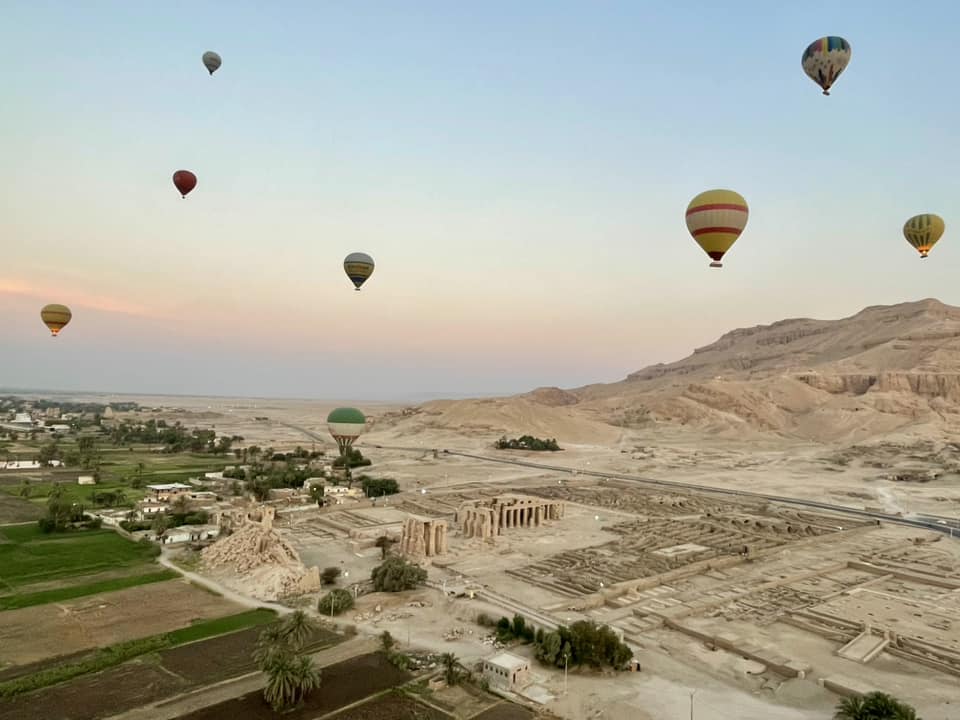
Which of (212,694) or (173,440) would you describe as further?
(173,440)

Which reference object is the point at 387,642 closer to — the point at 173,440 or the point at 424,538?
the point at 424,538

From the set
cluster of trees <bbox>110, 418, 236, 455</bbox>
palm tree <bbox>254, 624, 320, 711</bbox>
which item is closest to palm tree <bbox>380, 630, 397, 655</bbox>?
palm tree <bbox>254, 624, 320, 711</bbox>

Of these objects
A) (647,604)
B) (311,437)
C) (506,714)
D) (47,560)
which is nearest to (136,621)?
(47,560)

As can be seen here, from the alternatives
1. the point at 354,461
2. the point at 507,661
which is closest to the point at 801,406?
the point at 354,461

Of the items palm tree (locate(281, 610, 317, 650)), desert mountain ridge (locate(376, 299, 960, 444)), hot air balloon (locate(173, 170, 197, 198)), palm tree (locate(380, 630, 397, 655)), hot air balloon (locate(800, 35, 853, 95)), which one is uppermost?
hot air balloon (locate(800, 35, 853, 95))

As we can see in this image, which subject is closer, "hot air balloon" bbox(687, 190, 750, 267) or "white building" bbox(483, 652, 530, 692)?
"white building" bbox(483, 652, 530, 692)

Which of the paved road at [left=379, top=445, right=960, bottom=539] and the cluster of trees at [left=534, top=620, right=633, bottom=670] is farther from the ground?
the paved road at [left=379, top=445, right=960, bottom=539]

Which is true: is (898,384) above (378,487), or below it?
above

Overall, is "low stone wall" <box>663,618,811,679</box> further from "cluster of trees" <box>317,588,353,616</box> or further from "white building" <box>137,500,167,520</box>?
"white building" <box>137,500,167,520</box>
